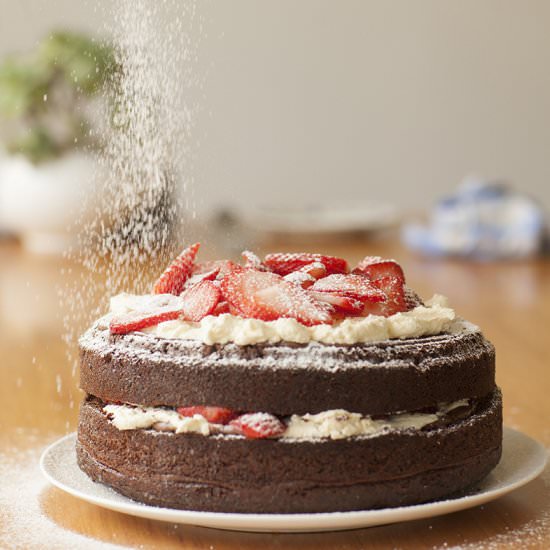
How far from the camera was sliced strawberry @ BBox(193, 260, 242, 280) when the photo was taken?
184cm

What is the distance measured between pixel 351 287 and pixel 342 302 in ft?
0.20

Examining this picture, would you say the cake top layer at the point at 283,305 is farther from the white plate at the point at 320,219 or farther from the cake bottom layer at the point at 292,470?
the white plate at the point at 320,219

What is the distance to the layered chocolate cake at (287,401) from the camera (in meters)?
1.56

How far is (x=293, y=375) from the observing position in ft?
5.09

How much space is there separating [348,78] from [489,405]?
6.06 metres

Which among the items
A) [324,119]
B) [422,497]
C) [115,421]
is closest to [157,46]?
[115,421]

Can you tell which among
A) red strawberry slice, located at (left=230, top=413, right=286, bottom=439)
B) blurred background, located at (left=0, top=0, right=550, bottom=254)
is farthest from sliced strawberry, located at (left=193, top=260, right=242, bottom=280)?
blurred background, located at (left=0, top=0, right=550, bottom=254)

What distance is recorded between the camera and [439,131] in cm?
777

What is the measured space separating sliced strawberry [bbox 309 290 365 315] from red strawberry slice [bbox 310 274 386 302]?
0.06 ft

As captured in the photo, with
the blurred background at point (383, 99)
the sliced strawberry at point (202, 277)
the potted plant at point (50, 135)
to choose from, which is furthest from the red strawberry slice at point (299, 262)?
the blurred background at point (383, 99)

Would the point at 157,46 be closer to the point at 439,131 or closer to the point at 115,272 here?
the point at 115,272

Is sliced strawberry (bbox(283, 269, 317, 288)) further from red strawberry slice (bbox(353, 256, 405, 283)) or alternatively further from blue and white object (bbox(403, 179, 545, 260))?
blue and white object (bbox(403, 179, 545, 260))

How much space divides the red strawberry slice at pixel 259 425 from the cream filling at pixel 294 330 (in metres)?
0.10

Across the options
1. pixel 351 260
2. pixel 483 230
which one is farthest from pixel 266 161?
pixel 351 260
